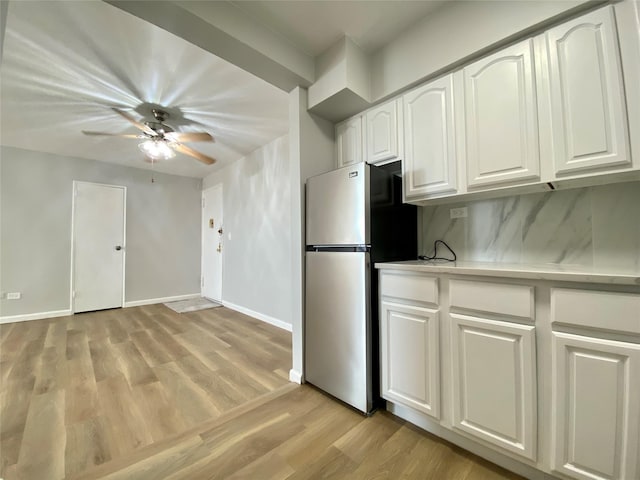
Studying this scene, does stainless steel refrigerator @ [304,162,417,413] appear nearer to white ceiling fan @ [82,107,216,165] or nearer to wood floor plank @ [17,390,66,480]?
wood floor plank @ [17,390,66,480]

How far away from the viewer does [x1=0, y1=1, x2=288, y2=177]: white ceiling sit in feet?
5.33

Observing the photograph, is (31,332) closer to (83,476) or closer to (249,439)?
(83,476)

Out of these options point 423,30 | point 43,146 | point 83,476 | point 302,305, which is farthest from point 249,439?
point 43,146

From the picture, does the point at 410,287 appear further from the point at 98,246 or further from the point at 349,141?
the point at 98,246

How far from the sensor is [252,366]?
2203 mm

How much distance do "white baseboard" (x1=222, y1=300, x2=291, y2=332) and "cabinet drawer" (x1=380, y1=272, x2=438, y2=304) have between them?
1.99m

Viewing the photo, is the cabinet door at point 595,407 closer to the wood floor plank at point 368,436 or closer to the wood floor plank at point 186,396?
the wood floor plank at point 368,436

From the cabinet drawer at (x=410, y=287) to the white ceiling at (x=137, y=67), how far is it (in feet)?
5.38

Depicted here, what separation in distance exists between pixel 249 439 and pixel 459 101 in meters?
2.25

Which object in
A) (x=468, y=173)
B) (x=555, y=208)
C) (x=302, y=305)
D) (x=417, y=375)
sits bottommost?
(x=417, y=375)

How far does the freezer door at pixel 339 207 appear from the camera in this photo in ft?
5.15

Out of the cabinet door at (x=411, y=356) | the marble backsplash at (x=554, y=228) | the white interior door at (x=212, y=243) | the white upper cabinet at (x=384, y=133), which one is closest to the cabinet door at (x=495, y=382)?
the cabinet door at (x=411, y=356)

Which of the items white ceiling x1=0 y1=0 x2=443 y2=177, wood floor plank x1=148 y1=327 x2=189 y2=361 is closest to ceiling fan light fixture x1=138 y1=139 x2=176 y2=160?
white ceiling x1=0 y1=0 x2=443 y2=177

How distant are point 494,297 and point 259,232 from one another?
9.97ft
